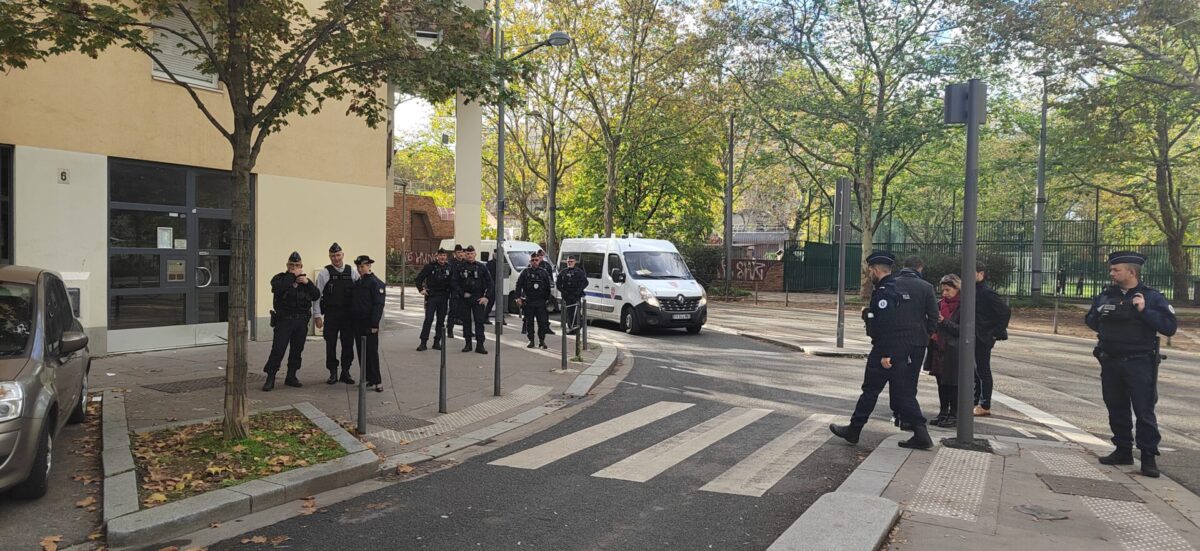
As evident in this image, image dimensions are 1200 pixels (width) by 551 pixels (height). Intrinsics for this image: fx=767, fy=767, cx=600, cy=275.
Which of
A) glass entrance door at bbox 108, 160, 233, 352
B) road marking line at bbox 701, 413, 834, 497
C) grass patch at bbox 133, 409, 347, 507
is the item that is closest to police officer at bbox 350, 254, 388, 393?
grass patch at bbox 133, 409, 347, 507

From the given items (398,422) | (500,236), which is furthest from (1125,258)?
(500,236)

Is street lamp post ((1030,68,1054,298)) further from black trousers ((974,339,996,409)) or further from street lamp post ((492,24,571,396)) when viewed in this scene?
black trousers ((974,339,996,409))

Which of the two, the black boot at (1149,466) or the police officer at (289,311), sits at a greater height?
the police officer at (289,311)

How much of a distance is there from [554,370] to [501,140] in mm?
7391

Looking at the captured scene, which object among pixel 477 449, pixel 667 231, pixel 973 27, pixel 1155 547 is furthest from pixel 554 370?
pixel 667 231

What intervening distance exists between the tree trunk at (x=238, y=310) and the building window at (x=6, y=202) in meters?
5.83

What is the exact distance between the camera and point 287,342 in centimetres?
919

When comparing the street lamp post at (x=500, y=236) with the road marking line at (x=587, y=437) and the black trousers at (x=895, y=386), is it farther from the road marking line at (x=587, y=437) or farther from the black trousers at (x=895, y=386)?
the black trousers at (x=895, y=386)

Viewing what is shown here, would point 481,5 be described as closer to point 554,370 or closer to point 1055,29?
point 554,370

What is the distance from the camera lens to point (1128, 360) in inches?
236

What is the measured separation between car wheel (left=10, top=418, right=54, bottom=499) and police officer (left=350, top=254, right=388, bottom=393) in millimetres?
4053

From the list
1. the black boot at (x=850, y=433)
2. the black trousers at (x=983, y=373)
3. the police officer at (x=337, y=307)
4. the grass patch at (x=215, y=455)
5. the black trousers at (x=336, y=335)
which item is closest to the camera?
the grass patch at (x=215, y=455)

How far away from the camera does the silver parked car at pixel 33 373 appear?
15.4 feet

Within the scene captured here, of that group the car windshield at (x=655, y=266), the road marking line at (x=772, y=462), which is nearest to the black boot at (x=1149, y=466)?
the road marking line at (x=772, y=462)
